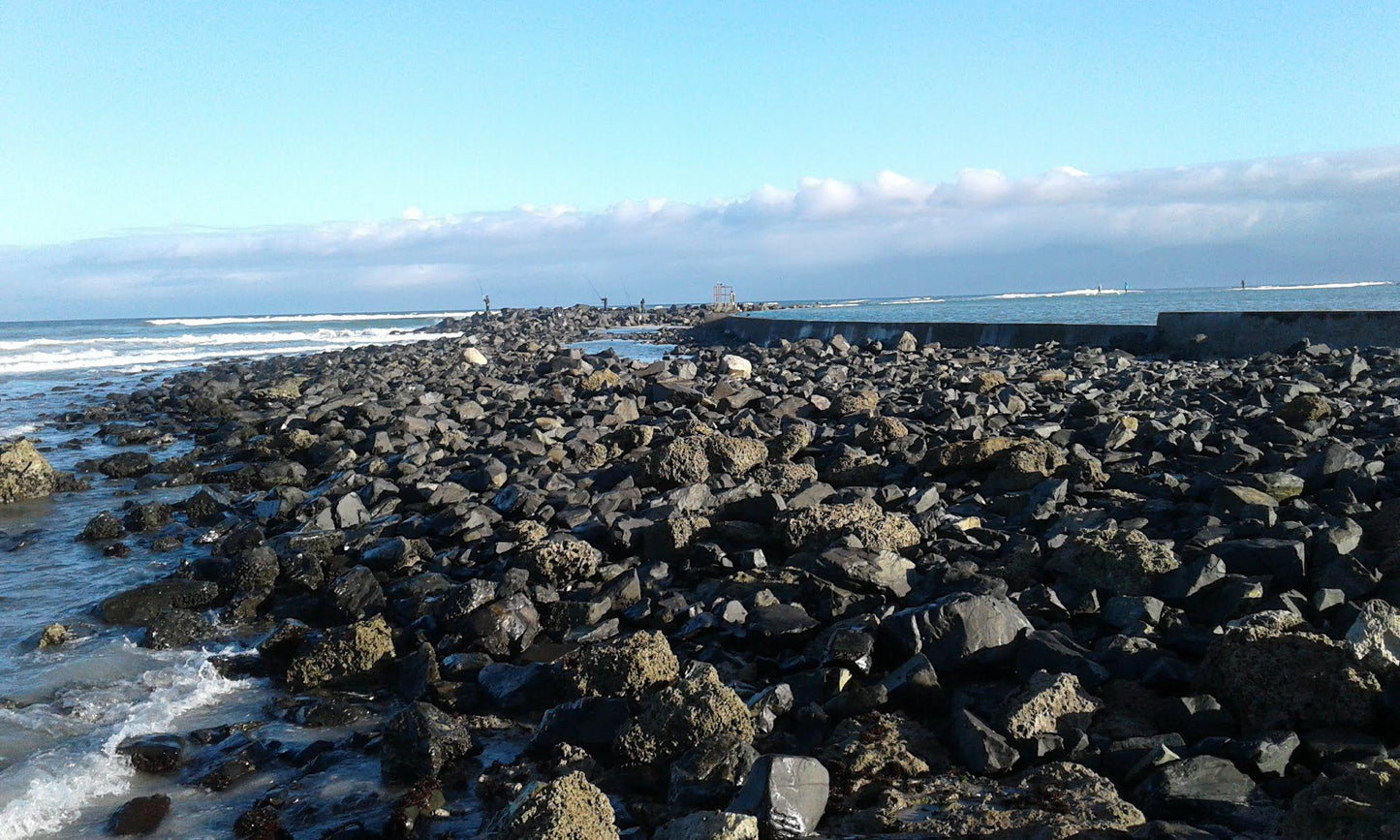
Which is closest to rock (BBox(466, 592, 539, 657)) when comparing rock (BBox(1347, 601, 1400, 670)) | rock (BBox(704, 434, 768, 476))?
rock (BBox(704, 434, 768, 476))

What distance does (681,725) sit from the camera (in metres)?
3.48

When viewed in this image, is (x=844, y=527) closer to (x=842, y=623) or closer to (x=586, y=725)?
(x=842, y=623)

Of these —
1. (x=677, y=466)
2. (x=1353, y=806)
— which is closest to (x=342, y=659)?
(x=677, y=466)

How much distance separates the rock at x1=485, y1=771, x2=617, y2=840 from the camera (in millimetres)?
2748

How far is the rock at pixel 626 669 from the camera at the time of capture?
3975 mm

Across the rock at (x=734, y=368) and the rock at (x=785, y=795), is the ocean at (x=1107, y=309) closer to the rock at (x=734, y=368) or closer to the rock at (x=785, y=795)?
the rock at (x=734, y=368)

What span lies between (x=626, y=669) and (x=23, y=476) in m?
8.88

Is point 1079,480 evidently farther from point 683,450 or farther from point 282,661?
point 282,661

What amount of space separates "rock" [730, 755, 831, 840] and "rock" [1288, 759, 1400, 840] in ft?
4.49

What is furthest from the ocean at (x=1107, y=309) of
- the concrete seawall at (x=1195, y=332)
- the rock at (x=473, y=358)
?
the rock at (x=473, y=358)

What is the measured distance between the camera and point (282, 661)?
4.95 meters

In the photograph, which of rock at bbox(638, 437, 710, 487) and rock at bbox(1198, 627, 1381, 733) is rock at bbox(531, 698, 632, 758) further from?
rock at bbox(638, 437, 710, 487)

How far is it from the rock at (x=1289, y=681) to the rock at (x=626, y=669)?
7.27ft

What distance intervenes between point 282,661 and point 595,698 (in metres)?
2.21
